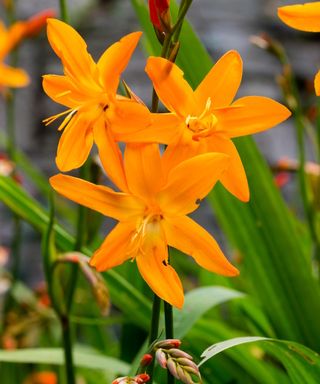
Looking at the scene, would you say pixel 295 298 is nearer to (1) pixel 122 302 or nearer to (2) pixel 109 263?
(1) pixel 122 302

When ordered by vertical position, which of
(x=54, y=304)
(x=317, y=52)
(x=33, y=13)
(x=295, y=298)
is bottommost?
(x=54, y=304)

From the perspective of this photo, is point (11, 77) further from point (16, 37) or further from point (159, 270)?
point (159, 270)

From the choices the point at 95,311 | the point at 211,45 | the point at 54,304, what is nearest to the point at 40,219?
the point at 54,304

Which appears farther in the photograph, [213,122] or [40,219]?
[40,219]

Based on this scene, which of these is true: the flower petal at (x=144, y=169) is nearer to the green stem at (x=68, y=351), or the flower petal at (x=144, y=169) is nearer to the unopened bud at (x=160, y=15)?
the unopened bud at (x=160, y=15)

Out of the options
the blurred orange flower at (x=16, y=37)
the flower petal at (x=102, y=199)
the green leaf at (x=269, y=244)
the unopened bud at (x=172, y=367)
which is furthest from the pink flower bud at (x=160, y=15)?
the blurred orange flower at (x=16, y=37)

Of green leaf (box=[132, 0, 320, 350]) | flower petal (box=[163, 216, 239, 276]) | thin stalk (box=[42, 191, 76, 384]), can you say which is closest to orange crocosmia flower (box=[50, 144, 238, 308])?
flower petal (box=[163, 216, 239, 276])

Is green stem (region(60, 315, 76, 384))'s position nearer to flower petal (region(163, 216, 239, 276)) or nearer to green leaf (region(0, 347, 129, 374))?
green leaf (region(0, 347, 129, 374))
